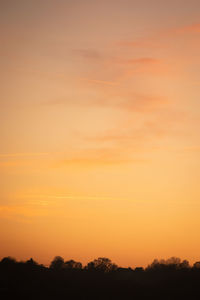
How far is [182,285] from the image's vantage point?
167250mm

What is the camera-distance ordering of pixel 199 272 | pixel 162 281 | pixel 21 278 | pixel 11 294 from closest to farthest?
pixel 11 294
pixel 21 278
pixel 162 281
pixel 199 272

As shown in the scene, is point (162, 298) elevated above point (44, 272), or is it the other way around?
point (44, 272)

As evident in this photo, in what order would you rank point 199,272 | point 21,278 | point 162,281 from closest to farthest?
point 21,278 < point 162,281 < point 199,272

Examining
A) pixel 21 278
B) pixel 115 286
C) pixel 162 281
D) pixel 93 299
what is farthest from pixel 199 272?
pixel 21 278

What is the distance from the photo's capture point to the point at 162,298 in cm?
15538

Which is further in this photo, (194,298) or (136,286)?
(136,286)

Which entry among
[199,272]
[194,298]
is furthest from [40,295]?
[199,272]

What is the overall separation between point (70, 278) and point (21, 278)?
2155cm

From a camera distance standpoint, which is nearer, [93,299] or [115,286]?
[93,299]

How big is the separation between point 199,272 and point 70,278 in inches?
1968

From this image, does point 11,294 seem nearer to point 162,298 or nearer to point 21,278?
point 21,278

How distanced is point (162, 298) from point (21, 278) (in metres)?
46.4

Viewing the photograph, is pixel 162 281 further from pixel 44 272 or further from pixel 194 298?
pixel 44 272

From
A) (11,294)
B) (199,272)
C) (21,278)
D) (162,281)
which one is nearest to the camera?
(11,294)
